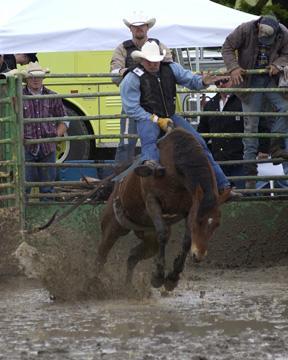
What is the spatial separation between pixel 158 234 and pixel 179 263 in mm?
315

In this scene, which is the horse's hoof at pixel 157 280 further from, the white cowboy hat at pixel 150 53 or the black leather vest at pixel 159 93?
the white cowboy hat at pixel 150 53

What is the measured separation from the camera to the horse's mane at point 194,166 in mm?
8578

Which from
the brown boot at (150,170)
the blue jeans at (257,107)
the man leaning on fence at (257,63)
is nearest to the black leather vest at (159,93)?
the brown boot at (150,170)

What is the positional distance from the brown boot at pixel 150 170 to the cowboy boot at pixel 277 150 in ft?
8.48

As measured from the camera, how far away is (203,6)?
13.5 m

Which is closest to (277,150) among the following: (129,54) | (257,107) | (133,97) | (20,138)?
(257,107)

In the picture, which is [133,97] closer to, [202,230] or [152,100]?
[152,100]

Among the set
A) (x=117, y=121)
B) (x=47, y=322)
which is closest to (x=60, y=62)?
(x=117, y=121)

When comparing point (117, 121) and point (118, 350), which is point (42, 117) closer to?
point (117, 121)

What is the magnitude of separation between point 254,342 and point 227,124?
5.13 m

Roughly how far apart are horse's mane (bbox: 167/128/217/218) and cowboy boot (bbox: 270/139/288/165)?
8.15 feet

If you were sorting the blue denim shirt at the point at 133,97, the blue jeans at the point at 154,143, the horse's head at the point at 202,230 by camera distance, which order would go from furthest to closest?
the blue denim shirt at the point at 133,97 < the blue jeans at the point at 154,143 < the horse's head at the point at 202,230

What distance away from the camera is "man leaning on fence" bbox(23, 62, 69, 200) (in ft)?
37.4

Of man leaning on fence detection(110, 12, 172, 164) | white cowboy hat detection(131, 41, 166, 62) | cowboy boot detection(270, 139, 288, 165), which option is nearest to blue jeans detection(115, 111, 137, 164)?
man leaning on fence detection(110, 12, 172, 164)
